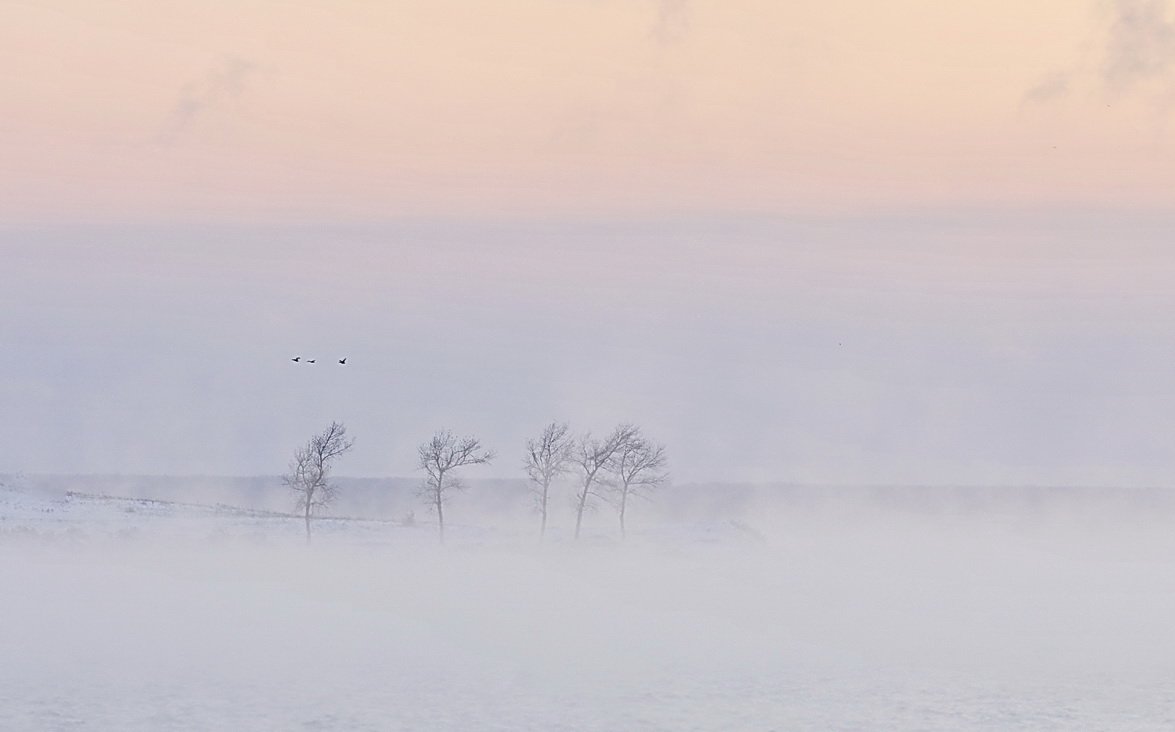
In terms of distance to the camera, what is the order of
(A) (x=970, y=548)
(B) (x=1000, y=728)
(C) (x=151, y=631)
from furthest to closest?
(A) (x=970, y=548)
(C) (x=151, y=631)
(B) (x=1000, y=728)

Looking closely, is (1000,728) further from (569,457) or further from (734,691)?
(569,457)

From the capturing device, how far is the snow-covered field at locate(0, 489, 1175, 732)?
1353 inches

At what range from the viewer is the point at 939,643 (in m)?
48.5

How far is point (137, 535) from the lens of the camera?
7762cm

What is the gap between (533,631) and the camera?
5003 cm

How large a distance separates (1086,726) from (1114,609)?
30.3 metres

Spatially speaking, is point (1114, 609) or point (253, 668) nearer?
point (253, 668)

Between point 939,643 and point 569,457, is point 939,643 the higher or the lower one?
the lower one

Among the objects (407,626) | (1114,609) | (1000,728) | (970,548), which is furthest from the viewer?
(970,548)

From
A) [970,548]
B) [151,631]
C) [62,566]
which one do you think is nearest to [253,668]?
[151,631]

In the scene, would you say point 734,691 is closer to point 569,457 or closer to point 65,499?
point 569,457

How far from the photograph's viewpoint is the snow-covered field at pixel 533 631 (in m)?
34.4

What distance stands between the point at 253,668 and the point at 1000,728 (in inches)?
775

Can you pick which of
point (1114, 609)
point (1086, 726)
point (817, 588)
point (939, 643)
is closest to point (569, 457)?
point (817, 588)
